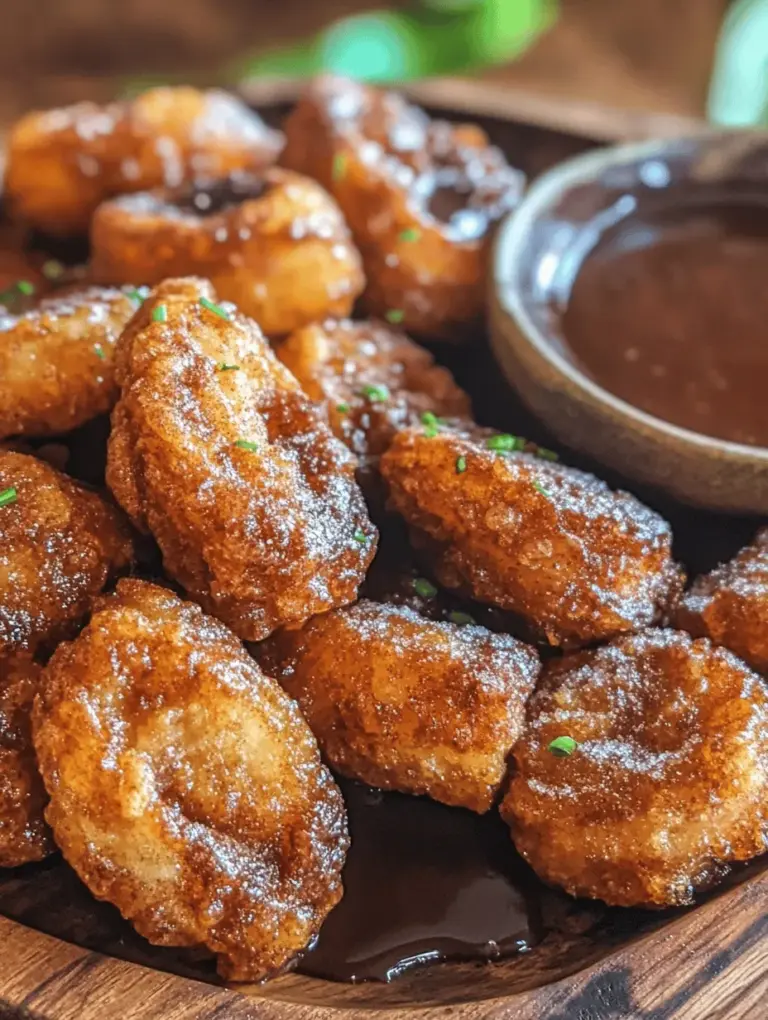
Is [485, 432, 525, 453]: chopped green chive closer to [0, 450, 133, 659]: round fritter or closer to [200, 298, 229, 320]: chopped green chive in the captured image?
[200, 298, 229, 320]: chopped green chive

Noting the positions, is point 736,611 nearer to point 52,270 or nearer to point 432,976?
point 432,976

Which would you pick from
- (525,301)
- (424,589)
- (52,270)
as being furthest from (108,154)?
(424,589)

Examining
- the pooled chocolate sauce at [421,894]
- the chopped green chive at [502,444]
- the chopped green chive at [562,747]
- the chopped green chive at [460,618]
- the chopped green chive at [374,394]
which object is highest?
the chopped green chive at [502,444]

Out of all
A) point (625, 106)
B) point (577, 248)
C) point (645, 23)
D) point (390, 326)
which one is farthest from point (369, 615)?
point (645, 23)

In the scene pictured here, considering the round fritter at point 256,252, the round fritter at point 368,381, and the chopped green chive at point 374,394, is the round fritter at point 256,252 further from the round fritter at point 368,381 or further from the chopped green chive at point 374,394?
the chopped green chive at point 374,394

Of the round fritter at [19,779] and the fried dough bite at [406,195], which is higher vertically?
the fried dough bite at [406,195]

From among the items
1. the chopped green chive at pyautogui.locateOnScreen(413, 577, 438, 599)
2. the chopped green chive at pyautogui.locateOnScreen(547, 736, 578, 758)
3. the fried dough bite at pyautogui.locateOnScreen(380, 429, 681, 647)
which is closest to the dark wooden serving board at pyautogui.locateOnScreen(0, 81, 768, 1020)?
the chopped green chive at pyautogui.locateOnScreen(547, 736, 578, 758)

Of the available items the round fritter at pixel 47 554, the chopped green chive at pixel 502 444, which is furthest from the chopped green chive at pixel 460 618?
the round fritter at pixel 47 554
